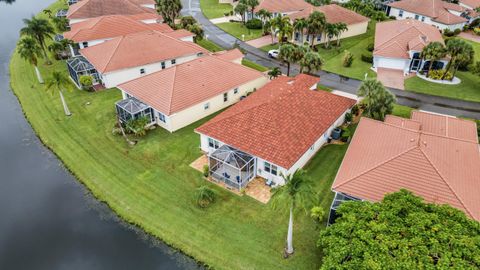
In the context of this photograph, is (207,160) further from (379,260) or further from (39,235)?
(379,260)

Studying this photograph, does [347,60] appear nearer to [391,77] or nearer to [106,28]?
[391,77]

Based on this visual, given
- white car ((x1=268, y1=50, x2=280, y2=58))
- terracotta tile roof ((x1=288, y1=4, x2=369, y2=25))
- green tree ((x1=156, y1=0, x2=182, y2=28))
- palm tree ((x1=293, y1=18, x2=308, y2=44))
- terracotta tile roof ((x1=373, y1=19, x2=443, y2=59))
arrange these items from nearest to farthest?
terracotta tile roof ((x1=373, y1=19, x2=443, y2=59))
palm tree ((x1=293, y1=18, x2=308, y2=44))
white car ((x1=268, y1=50, x2=280, y2=58))
terracotta tile roof ((x1=288, y1=4, x2=369, y2=25))
green tree ((x1=156, y1=0, x2=182, y2=28))

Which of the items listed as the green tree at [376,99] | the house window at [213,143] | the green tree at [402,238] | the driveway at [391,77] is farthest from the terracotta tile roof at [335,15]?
the green tree at [402,238]

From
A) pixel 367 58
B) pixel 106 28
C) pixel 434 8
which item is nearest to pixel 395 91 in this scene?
pixel 367 58

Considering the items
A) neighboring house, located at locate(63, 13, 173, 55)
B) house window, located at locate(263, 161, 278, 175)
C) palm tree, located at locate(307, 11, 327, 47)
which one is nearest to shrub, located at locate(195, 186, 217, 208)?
house window, located at locate(263, 161, 278, 175)

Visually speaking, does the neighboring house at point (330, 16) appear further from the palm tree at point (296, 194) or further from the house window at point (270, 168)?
the palm tree at point (296, 194)

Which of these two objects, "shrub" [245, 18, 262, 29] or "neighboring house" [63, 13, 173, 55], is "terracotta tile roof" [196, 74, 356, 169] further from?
"shrub" [245, 18, 262, 29]
